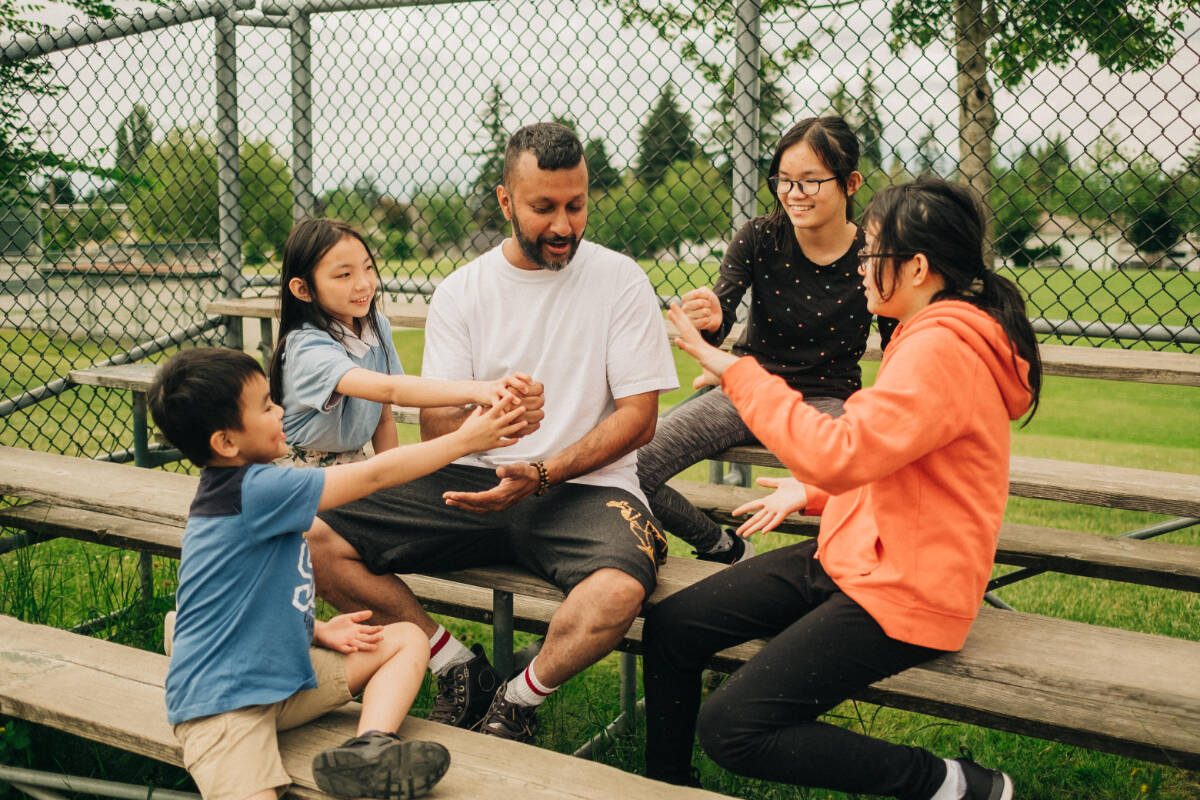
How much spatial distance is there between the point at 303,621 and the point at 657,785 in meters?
0.78

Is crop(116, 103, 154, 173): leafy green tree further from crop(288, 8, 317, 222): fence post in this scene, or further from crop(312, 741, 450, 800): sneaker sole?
crop(312, 741, 450, 800): sneaker sole

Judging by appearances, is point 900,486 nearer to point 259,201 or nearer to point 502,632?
point 502,632

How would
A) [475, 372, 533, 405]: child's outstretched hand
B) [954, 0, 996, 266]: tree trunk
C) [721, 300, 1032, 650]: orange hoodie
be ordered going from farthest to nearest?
[954, 0, 996, 266]: tree trunk, [475, 372, 533, 405]: child's outstretched hand, [721, 300, 1032, 650]: orange hoodie

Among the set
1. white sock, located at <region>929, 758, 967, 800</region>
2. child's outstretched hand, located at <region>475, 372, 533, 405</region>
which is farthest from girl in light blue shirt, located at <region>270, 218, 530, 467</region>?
white sock, located at <region>929, 758, 967, 800</region>

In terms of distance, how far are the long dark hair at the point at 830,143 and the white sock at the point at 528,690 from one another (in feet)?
5.23

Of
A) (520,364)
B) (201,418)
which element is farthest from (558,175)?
(201,418)

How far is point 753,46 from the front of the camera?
330 centimetres

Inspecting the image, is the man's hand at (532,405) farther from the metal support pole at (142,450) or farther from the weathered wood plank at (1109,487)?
the metal support pole at (142,450)

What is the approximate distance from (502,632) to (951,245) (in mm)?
1408

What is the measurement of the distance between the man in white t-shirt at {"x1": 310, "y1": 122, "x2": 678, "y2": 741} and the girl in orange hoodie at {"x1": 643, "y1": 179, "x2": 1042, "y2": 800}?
454mm

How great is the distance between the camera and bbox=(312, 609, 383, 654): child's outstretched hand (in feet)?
6.97

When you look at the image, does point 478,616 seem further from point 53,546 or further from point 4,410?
point 53,546

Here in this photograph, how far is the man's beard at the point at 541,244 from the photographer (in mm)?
2557

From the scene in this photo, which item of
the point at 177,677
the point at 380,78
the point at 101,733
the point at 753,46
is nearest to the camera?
the point at 177,677
